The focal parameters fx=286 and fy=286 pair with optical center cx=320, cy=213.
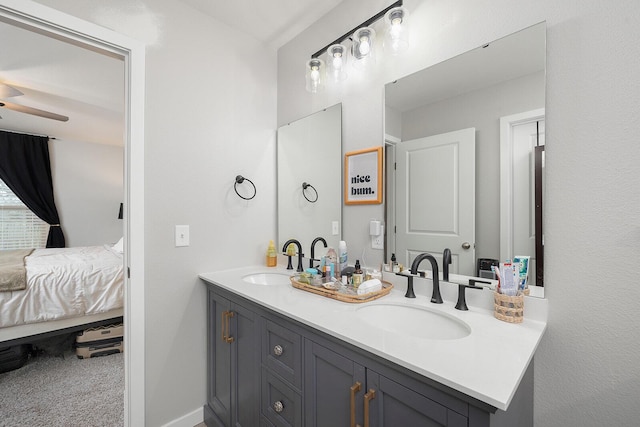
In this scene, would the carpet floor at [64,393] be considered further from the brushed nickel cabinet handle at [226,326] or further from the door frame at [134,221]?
the brushed nickel cabinet handle at [226,326]

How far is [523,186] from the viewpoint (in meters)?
1.06

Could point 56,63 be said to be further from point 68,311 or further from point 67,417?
point 67,417

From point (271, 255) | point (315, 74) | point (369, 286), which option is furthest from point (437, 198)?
point (271, 255)

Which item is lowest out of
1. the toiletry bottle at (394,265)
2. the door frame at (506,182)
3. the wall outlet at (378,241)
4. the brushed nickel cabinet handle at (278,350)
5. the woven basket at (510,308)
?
the brushed nickel cabinet handle at (278,350)

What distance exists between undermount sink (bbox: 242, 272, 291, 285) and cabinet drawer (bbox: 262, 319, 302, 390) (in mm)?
519

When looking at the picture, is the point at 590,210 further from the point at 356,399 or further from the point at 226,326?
the point at 226,326

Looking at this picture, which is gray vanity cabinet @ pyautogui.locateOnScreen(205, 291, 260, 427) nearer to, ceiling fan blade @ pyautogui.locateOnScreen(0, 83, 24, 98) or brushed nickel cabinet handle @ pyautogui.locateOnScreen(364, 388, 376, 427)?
brushed nickel cabinet handle @ pyautogui.locateOnScreen(364, 388, 376, 427)

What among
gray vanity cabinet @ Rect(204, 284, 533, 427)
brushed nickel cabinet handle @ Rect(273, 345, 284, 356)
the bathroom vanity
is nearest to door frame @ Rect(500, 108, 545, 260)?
the bathroom vanity

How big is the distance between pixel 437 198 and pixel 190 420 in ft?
6.10

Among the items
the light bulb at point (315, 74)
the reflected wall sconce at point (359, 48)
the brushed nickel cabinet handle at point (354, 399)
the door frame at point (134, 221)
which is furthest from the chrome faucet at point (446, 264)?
the door frame at point (134, 221)

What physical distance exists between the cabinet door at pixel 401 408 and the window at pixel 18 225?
574 cm

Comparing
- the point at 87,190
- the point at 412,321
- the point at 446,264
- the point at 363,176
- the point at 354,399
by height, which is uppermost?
the point at 87,190

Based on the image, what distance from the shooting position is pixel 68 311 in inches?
93.5

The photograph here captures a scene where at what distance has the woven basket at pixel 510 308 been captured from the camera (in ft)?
3.19
